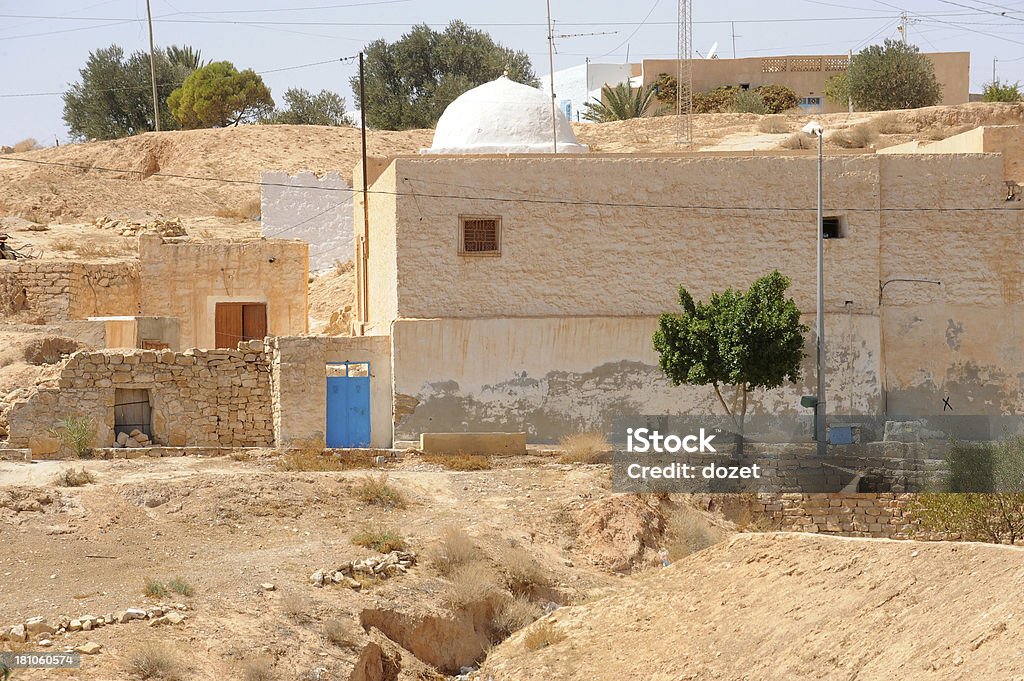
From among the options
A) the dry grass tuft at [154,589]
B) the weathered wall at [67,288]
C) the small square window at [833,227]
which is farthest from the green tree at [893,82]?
the dry grass tuft at [154,589]

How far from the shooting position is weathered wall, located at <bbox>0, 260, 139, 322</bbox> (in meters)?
25.6

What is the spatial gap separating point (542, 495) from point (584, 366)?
4.05 metres

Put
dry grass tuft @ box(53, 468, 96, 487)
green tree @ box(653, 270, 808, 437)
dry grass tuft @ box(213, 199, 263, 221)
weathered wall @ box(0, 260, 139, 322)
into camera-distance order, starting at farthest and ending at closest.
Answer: dry grass tuft @ box(213, 199, 263, 221), weathered wall @ box(0, 260, 139, 322), green tree @ box(653, 270, 808, 437), dry grass tuft @ box(53, 468, 96, 487)

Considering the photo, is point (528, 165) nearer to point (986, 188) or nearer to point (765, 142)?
point (986, 188)

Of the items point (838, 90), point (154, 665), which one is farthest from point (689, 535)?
point (838, 90)

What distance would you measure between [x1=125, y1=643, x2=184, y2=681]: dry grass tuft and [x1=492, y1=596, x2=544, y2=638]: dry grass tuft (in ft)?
14.2

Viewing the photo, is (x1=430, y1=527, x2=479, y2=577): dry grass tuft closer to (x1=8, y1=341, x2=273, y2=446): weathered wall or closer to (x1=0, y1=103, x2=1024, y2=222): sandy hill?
(x1=8, y1=341, x2=273, y2=446): weathered wall

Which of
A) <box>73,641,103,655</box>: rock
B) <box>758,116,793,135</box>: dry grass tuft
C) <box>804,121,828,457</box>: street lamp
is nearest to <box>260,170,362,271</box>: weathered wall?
<box>804,121,828,457</box>: street lamp

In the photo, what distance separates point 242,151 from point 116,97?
13.5 m

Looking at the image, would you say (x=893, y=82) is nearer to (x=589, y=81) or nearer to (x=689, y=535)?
(x=589, y=81)

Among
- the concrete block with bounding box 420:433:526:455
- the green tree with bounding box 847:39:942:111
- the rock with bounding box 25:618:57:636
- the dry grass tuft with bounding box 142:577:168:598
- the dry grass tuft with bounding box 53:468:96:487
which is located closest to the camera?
the rock with bounding box 25:618:57:636

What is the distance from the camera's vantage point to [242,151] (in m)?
41.4

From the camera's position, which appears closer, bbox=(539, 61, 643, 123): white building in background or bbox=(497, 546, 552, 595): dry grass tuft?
bbox=(497, 546, 552, 595): dry grass tuft

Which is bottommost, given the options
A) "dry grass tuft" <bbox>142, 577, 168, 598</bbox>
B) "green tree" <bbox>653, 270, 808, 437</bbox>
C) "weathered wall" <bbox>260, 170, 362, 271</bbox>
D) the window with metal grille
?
"dry grass tuft" <bbox>142, 577, 168, 598</bbox>
